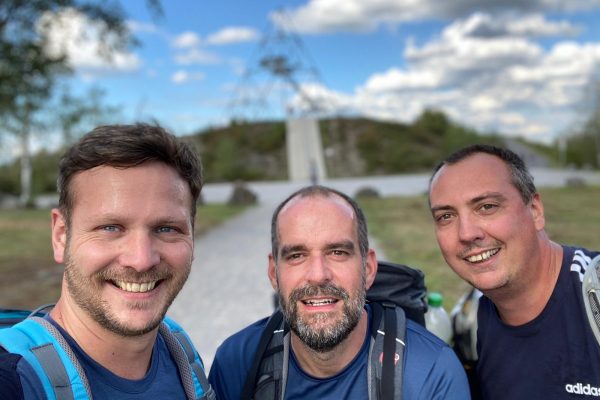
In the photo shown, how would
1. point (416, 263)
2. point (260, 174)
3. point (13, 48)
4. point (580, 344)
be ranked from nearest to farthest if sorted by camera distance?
1. point (580, 344)
2. point (13, 48)
3. point (416, 263)
4. point (260, 174)

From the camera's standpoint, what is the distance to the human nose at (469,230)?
8.94ft

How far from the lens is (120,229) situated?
6.56 feet

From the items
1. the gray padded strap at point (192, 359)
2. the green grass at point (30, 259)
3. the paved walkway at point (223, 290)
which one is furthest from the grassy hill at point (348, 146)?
the gray padded strap at point (192, 359)

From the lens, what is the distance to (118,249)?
1.97 m

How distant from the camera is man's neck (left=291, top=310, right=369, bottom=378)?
99.4 inches

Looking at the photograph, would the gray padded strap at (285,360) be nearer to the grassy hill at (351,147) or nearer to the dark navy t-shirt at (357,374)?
the dark navy t-shirt at (357,374)

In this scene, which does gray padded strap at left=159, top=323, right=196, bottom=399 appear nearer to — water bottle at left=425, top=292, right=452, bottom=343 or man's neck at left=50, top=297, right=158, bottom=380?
man's neck at left=50, top=297, right=158, bottom=380

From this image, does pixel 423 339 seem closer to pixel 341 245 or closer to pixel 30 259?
pixel 341 245

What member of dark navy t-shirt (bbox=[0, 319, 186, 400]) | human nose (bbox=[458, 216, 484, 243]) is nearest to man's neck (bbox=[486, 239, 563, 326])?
human nose (bbox=[458, 216, 484, 243])

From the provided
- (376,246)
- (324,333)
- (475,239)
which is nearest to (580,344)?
(475,239)

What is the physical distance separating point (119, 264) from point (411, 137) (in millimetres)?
69967

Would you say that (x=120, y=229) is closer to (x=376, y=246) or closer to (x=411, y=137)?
(x=376, y=246)

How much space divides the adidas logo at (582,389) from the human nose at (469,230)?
2.45 ft

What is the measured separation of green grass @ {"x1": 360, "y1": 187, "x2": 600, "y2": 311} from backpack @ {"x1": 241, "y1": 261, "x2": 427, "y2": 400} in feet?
17.9
